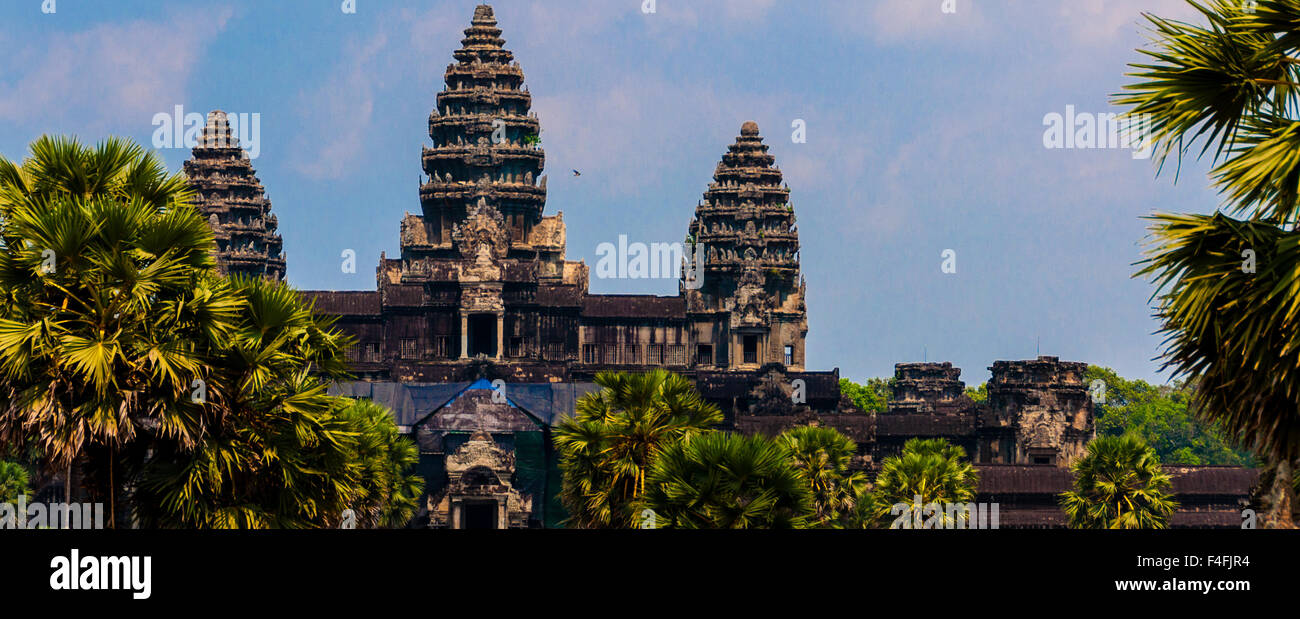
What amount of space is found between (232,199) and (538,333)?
35.3 metres

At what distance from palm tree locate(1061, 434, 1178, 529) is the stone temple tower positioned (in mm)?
51703

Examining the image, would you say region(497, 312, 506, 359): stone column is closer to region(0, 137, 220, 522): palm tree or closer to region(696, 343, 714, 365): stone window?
region(696, 343, 714, 365): stone window

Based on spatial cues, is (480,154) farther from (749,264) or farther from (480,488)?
(480,488)

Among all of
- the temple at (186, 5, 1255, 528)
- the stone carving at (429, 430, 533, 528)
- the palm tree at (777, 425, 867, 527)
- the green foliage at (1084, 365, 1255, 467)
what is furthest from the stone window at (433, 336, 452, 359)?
the green foliage at (1084, 365, 1255, 467)

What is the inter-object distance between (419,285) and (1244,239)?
98.1 m

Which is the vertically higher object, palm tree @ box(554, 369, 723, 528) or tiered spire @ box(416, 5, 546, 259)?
tiered spire @ box(416, 5, 546, 259)

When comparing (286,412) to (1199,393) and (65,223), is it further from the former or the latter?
(1199,393)

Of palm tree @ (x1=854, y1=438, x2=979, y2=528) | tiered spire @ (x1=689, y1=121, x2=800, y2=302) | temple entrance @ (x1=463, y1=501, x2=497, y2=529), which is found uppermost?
tiered spire @ (x1=689, y1=121, x2=800, y2=302)

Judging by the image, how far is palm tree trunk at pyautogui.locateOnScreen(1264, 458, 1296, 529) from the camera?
2192 centimetres

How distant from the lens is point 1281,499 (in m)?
22.2

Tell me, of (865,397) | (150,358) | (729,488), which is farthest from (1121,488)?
(865,397)

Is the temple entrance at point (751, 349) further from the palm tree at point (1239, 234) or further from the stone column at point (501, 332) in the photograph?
the palm tree at point (1239, 234)
